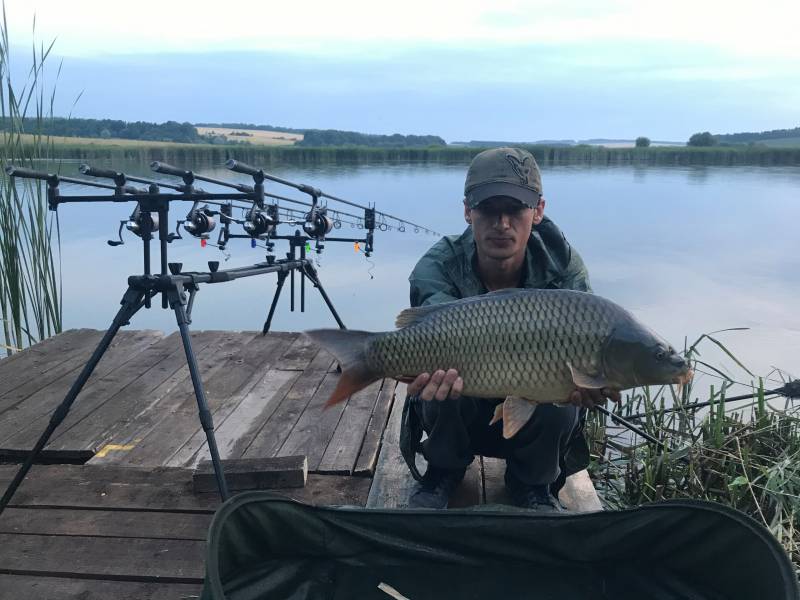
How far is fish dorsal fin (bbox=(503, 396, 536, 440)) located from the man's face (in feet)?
1.41

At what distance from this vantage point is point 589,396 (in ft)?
4.56

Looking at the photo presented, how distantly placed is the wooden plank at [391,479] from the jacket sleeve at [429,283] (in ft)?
1.56

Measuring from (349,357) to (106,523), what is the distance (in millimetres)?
799

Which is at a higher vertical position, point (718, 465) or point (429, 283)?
point (429, 283)

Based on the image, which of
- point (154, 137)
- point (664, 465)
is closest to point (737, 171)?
point (154, 137)

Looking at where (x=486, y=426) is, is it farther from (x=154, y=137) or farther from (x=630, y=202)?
(x=630, y=202)

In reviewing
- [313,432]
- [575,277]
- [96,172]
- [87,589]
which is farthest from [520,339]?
[96,172]

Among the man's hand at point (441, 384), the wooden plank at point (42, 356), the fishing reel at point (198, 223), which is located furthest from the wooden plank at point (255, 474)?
the wooden plank at point (42, 356)

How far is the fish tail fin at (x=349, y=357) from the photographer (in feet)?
4.63

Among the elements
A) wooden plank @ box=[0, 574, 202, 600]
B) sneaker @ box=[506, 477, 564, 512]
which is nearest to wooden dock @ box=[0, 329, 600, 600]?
wooden plank @ box=[0, 574, 202, 600]

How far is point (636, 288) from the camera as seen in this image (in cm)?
704

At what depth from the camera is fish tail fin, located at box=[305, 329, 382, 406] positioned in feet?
4.63

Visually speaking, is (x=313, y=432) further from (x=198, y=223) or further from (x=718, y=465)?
(x=718, y=465)

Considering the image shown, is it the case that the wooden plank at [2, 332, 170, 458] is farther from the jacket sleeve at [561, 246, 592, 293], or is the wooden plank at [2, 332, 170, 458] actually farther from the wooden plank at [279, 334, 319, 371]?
the jacket sleeve at [561, 246, 592, 293]
